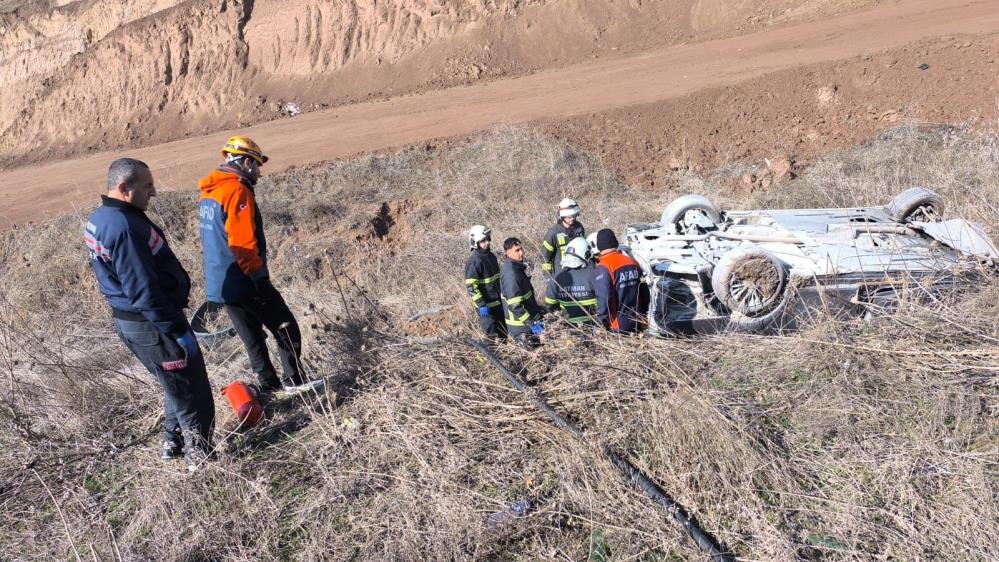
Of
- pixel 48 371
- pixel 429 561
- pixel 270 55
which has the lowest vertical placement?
pixel 429 561

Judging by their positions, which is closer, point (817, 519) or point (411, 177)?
point (817, 519)

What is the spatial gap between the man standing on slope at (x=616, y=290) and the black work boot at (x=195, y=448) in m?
2.80

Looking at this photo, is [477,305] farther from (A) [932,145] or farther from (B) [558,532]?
(A) [932,145]

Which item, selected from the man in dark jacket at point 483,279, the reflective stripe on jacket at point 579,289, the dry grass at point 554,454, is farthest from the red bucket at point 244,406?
the reflective stripe on jacket at point 579,289

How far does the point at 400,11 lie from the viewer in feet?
70.6

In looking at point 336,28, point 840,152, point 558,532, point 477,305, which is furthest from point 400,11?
point 558,532

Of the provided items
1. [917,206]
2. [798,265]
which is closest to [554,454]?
[798,265]

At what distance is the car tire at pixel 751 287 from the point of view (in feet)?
15.9

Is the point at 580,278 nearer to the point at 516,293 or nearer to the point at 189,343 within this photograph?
the point at 516,293

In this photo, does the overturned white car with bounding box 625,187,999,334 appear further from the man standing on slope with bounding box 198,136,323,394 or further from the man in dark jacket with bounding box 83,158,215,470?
the man in dark jacket with bounding box 83,158,215,470

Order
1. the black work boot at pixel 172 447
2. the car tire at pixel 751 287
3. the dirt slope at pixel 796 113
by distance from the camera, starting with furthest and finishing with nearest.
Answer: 1. the dirt slope at pixel 796 113
2. the car tire at pixel 751 287
3. the black work boot at pixel 172 447

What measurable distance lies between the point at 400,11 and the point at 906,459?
22054 millimetres

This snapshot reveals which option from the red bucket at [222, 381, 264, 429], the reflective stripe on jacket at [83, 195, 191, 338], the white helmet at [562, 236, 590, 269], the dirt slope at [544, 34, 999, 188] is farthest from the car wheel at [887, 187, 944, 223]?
the reflective stripe on jacket at [83, 195, 191, 338]

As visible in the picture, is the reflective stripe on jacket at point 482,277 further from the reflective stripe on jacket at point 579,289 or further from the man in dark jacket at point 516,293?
the reflective stripe on jacket at point 579,289
